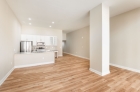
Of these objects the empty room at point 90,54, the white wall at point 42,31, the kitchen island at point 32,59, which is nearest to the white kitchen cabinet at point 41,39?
the white wall at point 42,31

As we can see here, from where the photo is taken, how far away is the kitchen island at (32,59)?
374 cm

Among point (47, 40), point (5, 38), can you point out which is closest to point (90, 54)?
point (5, 38)

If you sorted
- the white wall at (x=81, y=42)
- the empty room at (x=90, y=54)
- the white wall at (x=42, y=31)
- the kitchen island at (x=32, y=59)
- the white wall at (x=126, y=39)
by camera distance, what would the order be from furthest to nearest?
the white wall at (x=81, y=42) → the white wall at (x=42, y=31) → the kitchen island at (x=32, y=59) → the white wall at (x=126, y=39) → the empty room at (x=90, y=54)

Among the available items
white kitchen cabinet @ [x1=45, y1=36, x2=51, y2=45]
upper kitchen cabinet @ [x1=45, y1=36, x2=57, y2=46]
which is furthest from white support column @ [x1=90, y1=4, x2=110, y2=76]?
white kitchen cabinet @ [x1=45, y1=36, x2=51, y2=45]

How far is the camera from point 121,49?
3.64 meters

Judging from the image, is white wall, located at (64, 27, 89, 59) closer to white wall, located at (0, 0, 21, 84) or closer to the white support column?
the white support column

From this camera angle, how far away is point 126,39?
3424 mm

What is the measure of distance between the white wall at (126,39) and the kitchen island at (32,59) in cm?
414

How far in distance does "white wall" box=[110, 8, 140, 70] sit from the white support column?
4.52ft

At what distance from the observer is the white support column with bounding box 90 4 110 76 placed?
8.90ft

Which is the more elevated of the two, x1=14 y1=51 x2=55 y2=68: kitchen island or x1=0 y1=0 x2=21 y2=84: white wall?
x1=0 y1=0 x2=21 y2=84: white wall

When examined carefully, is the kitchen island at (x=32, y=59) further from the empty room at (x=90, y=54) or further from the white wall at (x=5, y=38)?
the white wall at (x=5, y=38)

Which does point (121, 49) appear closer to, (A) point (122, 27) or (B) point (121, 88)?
(A) point (122, 27)

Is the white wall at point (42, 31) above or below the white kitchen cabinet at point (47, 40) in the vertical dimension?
above
